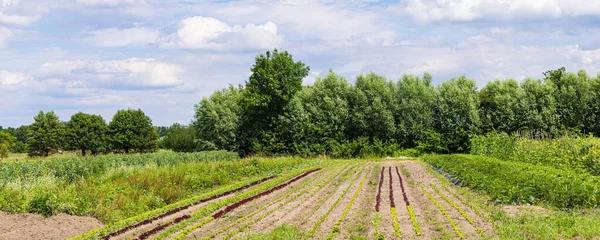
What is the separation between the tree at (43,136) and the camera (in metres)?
84.0

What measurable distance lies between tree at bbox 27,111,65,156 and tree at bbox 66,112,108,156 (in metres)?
1.66

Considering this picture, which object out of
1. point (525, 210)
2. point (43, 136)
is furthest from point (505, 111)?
point (43, 136)

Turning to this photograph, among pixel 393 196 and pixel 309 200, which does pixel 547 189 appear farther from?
pixel 309 200

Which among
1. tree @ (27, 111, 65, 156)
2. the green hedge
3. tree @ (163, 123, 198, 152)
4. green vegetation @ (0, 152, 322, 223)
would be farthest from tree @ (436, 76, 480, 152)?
tree @ (27, 111, 65, 156)

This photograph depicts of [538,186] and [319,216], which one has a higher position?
[538,186]

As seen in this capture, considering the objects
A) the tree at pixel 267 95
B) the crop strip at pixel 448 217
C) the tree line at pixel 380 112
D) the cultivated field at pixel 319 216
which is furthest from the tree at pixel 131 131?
the crop strip at pixel 448 217

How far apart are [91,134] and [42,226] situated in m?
74.6

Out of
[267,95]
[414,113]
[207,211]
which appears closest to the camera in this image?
[207,211]

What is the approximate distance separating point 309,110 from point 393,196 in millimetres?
36834

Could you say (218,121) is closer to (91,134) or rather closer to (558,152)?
(91,134)

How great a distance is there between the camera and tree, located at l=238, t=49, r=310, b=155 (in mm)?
56875

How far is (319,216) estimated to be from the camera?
50.9 ft

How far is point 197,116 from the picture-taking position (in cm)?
6347

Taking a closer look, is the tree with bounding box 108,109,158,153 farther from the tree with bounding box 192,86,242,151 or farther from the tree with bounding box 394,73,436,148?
the tree with bounding box 394,73,436,148
